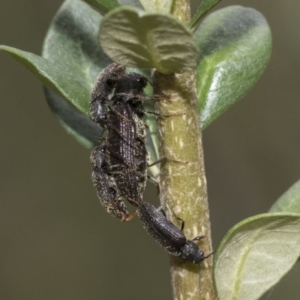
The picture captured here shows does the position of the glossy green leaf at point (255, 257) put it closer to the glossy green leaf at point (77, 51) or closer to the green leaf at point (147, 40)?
the green leaf at point (147, 40)

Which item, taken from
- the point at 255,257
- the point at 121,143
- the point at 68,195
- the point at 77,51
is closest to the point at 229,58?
the point at 121,143

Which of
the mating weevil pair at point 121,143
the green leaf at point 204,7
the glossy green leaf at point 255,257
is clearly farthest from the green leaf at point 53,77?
the glossy green leaf at point 255,257

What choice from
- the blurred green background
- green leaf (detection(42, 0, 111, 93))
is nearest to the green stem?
green leaf (detection(42, 0, 111, 93))

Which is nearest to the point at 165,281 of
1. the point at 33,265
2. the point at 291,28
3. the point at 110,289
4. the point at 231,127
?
the point at 110,289

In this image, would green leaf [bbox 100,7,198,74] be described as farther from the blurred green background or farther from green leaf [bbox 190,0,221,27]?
the blurred green background

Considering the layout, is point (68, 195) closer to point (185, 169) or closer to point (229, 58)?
point (229, 58)

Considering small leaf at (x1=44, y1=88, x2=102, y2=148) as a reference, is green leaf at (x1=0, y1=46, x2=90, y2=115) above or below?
above
